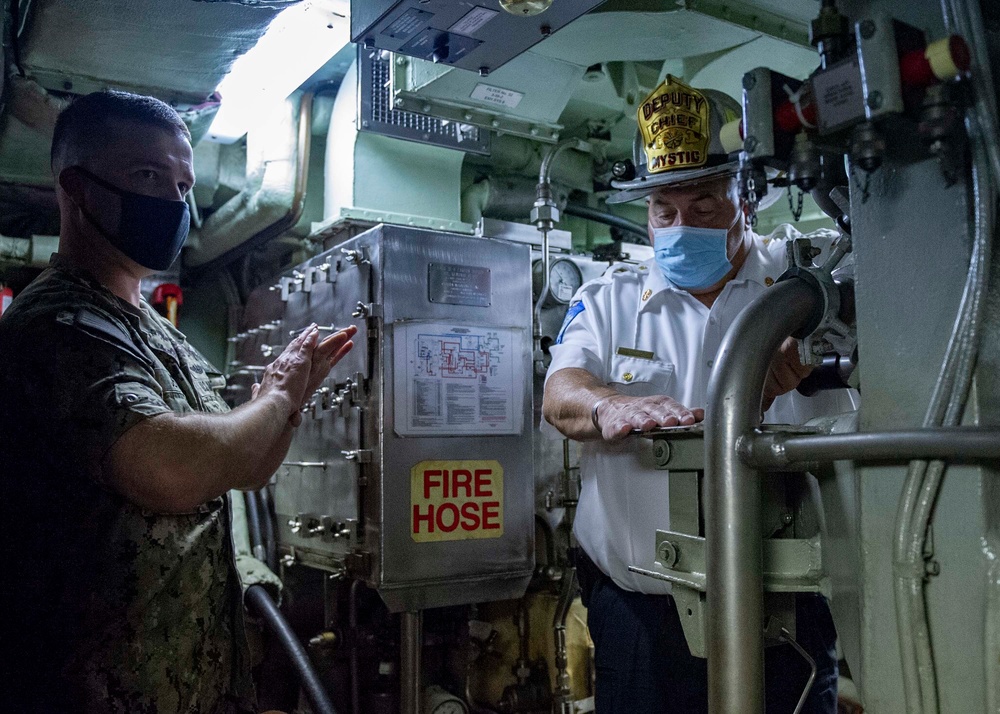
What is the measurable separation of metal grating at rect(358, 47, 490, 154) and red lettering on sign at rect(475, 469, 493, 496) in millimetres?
1533

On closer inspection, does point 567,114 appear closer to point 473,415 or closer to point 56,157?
point 473,415

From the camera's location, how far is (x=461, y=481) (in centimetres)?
315

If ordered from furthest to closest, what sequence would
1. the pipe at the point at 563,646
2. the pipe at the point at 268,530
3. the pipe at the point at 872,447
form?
1. the pipe at the point at 268,530
2. the pipe at the point at 563,646
3. the pipe at the point at 872,447

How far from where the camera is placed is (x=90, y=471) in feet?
5.65

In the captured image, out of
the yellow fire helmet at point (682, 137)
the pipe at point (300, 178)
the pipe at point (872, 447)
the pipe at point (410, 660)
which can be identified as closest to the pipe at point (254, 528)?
the pipe at point (410, 660)

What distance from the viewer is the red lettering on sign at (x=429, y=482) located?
3076mm

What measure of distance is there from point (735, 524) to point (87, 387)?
136 cm

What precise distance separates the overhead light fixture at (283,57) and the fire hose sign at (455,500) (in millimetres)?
1623

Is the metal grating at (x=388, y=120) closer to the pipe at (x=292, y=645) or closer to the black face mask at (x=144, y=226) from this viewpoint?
the black face mask at (x=144, y=226)

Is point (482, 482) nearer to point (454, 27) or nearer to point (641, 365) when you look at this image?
point (641, 365)

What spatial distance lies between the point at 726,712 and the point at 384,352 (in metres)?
2.14

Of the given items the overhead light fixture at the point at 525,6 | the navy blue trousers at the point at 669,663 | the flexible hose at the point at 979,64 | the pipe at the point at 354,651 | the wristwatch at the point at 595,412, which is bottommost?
the pipe at the point at 354,651

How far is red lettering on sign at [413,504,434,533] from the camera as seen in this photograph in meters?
3.03

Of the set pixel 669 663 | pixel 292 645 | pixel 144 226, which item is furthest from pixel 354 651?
pixel 144 226
